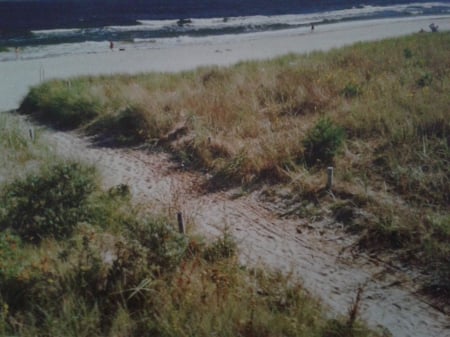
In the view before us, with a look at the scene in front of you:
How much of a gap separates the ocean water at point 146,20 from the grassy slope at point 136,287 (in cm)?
2167

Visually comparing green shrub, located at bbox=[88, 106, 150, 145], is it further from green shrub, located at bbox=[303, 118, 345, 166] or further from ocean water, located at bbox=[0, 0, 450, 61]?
ocean water, located at bbox=[0, 0, 450, 61]

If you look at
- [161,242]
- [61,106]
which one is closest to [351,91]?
[161,242]

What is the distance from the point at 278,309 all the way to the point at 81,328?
1785mm

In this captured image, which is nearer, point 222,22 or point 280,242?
point 280,242

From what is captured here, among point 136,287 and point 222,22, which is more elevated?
point 222,22

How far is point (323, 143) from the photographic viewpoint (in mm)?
7312

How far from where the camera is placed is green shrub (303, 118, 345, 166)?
714cm

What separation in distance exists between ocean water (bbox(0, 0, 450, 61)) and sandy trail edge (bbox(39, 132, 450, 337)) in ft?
64.8

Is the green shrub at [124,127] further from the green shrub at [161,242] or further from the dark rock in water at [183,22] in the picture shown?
the dark rock in water at [183,22]

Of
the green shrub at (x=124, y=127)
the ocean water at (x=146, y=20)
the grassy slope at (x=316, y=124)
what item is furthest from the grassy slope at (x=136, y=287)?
the ocean water at (x=146, y=20)

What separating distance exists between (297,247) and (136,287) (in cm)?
217

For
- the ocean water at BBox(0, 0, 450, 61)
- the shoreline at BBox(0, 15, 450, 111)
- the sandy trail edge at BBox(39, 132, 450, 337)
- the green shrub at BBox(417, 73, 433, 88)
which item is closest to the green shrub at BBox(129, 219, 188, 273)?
the sandy trail edge at BBox(39, 132, 450, 337)

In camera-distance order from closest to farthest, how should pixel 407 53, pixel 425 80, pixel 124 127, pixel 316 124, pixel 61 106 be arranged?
pixel 316 124, pixel 124 127, pixel 425 80, pixel 61 106, pixel 407 53

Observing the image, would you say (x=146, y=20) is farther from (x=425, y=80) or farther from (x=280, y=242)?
Result: (x=280, y=242)
